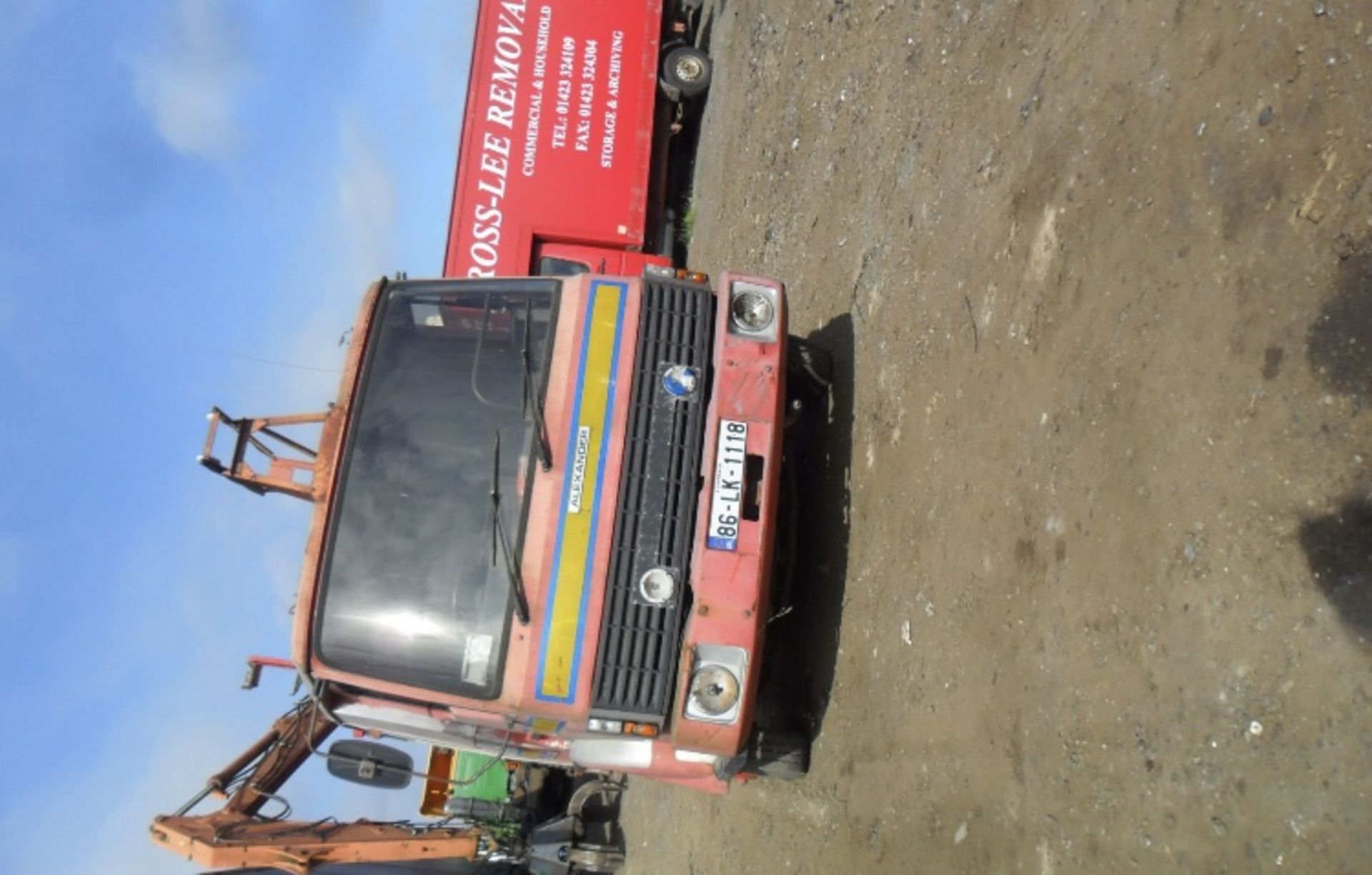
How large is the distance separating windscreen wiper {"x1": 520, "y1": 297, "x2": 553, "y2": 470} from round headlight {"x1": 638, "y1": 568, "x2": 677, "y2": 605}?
63 cm

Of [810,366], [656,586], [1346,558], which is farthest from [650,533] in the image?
[1346,558]

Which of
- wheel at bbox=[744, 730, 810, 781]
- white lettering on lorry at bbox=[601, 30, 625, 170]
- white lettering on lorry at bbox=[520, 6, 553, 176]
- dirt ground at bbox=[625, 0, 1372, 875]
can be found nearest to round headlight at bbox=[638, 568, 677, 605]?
dirt ground at bbox=[625, 0, 1372, 875]

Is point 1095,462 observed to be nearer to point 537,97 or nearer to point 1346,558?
point 1346,558

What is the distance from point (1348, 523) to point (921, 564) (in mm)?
2134

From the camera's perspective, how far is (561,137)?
399 inches

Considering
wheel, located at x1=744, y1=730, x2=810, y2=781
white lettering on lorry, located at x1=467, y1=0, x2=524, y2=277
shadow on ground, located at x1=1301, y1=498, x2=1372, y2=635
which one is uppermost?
white lettering on lorry, located at x1=467, y1=0, x2=524, y2=277

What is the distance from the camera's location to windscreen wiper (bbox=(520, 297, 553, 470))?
4816 millimetres

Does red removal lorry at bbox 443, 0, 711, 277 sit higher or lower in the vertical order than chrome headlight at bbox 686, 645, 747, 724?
higher

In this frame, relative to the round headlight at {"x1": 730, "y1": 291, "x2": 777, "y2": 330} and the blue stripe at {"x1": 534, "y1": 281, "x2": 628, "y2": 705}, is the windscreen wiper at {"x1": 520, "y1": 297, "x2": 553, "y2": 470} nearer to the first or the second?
the blue stripe at {"x1": 534, "y1": 281, "x2": 628, "y2": 705}

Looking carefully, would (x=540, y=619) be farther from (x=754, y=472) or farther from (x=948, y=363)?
(x=948, y=363)

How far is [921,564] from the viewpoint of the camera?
4797mm

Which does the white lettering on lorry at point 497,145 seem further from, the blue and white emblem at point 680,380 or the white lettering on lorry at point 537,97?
the blue and white emblem at point 680,380

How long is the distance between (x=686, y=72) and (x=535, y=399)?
21.7 feet

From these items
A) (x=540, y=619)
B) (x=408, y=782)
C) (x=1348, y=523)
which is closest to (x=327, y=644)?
(x=540, y=619)
